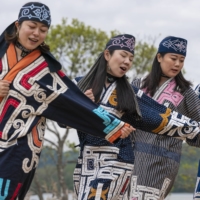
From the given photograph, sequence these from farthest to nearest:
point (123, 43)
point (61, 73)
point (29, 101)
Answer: point (123, 43) → point (61, 73) → point (29, 101)

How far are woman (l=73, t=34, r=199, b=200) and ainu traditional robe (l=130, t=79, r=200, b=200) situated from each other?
584mm

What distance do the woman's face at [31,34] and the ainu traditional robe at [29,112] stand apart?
0.30 feet

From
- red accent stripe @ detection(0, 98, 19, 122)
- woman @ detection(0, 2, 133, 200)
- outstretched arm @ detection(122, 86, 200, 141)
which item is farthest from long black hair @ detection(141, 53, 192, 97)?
red accent stripe @ detection(0, 98, 19, 122)

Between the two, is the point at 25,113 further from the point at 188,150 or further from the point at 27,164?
the point at 188,150

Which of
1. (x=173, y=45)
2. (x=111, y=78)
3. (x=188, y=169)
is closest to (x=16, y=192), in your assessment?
(x=111, y=78)

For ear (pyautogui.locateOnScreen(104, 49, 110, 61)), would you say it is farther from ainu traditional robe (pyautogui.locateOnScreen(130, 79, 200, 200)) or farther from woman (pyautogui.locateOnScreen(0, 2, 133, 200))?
ainu traditional robe (pyautogui.locateOnScreen(130, 79, 200, 200))

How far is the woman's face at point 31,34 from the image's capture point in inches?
239

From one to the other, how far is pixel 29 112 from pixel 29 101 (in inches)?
3.2

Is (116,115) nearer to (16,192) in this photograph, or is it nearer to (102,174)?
(102,174)

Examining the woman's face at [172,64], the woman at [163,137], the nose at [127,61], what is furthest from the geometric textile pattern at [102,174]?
the woman's face at [172,64]

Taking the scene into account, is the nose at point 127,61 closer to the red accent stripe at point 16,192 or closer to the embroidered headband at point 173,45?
the embroidered headband at point 173,45

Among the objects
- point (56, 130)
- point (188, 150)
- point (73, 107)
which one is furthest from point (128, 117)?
point (188, 150)

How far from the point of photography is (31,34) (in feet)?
19.9

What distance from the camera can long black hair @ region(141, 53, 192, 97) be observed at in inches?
308
